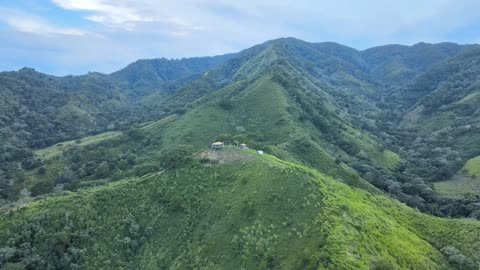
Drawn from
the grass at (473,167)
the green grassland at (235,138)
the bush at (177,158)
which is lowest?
the grass at (473,167)

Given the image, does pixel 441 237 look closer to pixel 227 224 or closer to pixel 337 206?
pixel 337 206

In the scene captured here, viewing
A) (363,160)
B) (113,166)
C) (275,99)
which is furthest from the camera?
(275,99)

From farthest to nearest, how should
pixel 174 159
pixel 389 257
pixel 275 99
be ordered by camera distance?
pixel 275 99
pixel 174 159
pixel 389 257

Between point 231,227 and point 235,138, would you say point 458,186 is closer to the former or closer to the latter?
point 235,138

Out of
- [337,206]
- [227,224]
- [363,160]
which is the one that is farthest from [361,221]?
[363,160]

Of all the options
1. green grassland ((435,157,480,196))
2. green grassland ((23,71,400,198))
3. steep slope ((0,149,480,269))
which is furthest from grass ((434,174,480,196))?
steep slope ((0,149,480,269))

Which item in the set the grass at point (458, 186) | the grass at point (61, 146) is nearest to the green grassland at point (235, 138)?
the grass at point (61, 146)

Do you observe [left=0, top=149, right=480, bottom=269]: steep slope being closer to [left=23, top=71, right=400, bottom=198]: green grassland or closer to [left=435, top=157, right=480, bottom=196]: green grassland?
[left=23, top=71, right=400, bottom=198]: green grassland

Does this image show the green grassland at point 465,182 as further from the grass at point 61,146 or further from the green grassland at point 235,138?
the grass at point 61,146
